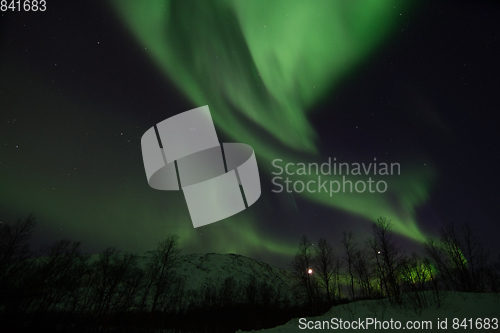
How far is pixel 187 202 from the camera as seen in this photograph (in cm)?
2139

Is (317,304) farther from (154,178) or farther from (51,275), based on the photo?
(51,275)

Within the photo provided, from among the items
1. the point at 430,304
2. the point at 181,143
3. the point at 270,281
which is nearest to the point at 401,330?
the point at 430,304

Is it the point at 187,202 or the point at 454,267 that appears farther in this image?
the point at 454,267

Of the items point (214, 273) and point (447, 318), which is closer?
point (447, 318)

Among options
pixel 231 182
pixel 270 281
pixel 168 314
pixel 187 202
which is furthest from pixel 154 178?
pixel 270 281

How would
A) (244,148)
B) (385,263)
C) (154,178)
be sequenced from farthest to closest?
(385,263)
(244,148)
(154,178)

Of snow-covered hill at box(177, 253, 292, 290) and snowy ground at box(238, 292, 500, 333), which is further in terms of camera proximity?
snow-covered hill at box(177, 253, 292, 290)

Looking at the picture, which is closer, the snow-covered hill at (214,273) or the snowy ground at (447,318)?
the snowy ground at (447,318)

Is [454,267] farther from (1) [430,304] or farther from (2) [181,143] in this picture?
(2) [181,143]

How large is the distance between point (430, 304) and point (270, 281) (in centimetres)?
18961

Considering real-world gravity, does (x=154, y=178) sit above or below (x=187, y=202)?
above

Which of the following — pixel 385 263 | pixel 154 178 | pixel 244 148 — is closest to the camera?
pixel 154 178

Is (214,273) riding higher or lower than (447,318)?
higher

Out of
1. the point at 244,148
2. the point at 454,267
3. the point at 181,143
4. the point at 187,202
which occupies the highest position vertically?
the point at 244,148
